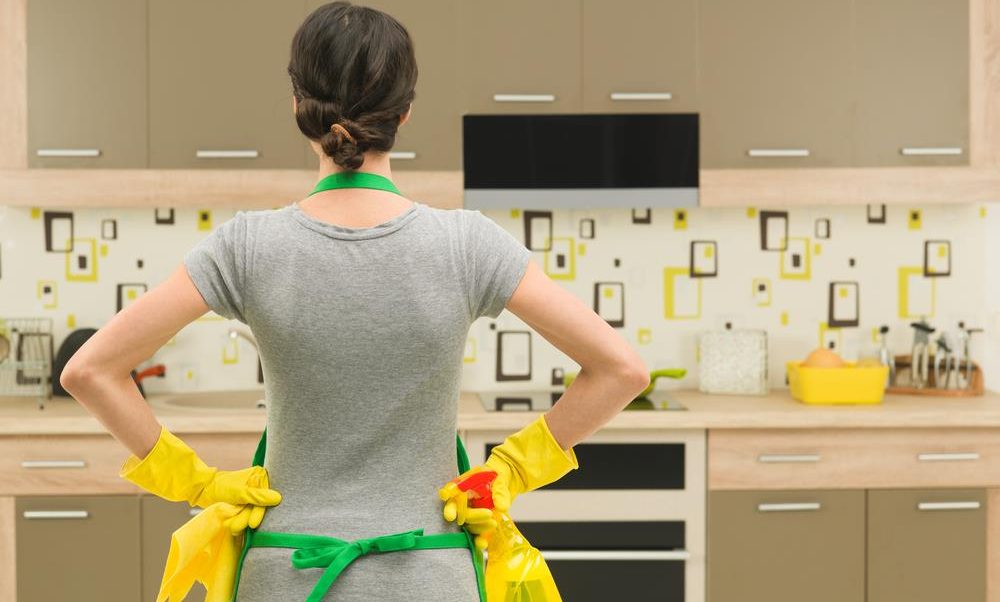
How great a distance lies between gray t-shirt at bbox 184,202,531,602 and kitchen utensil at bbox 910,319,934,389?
2.35 meters

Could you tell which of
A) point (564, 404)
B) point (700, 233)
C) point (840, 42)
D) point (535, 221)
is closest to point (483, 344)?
point (535, 221)

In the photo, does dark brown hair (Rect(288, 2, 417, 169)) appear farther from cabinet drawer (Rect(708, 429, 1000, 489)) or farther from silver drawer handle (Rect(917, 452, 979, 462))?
silver drawer handle (Rect(917, 452, 979, 462))

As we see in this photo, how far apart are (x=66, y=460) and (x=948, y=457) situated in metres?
2.24

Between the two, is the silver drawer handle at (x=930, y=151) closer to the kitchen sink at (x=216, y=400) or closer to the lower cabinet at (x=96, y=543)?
the kitchen sink at (x=216, y=400)

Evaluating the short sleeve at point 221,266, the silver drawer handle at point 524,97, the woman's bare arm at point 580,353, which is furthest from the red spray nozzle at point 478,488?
the silver drawer handle at point 524,97

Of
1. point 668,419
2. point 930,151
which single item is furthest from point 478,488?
point 930,151

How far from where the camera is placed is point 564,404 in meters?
1.50

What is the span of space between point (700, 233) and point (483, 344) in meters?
0.75

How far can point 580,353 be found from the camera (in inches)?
55.4

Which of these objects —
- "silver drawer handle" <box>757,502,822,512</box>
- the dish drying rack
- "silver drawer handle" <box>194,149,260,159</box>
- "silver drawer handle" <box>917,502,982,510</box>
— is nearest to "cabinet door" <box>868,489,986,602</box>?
"silver drawer handle" <box>917,502,982,510</box>

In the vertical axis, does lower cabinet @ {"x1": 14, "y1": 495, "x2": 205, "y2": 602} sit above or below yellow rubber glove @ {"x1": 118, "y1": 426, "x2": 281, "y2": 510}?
below

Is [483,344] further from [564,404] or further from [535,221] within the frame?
[564,404]

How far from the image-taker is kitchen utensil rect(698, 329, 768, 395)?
3.36m

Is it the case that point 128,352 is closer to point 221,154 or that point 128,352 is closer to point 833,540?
point 221,154
